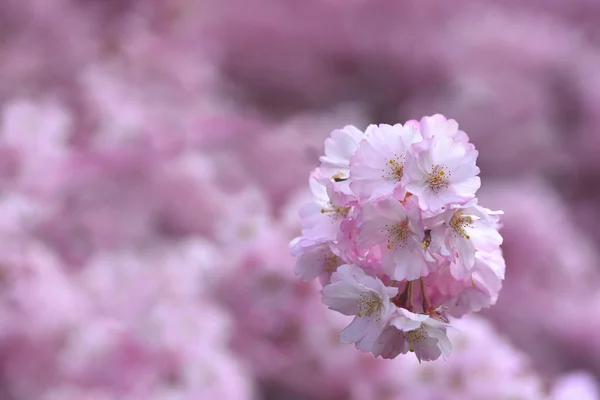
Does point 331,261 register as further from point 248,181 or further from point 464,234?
point 248,181

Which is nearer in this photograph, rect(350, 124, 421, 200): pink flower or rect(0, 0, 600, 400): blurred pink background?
rect(350, 124, 421, 200): pink flower

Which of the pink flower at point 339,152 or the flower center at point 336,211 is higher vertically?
the pink flower at point 339,152

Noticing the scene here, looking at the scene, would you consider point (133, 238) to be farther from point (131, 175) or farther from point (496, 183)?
point (496, 183)

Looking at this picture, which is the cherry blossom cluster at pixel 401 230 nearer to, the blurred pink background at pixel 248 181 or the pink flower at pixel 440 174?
the pink flower at pixel 440 174

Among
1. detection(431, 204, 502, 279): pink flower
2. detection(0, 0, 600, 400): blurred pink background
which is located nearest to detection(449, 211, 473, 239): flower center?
detection(431, 204, 502, 279): pink flower

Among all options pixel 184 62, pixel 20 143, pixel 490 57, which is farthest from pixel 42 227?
pixel 490 57

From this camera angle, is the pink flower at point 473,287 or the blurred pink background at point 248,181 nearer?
the pink flower at point 473,287

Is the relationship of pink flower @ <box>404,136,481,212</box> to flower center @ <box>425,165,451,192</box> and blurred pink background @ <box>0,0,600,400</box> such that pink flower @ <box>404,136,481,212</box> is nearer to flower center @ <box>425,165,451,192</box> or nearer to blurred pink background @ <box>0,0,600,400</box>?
flower center @ <box>425,165,451,192</box>

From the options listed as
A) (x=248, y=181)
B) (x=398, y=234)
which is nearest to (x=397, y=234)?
(x=398, y=234)

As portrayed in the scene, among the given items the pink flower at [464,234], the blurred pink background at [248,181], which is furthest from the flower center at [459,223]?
the blurred pink background at [248,181]
